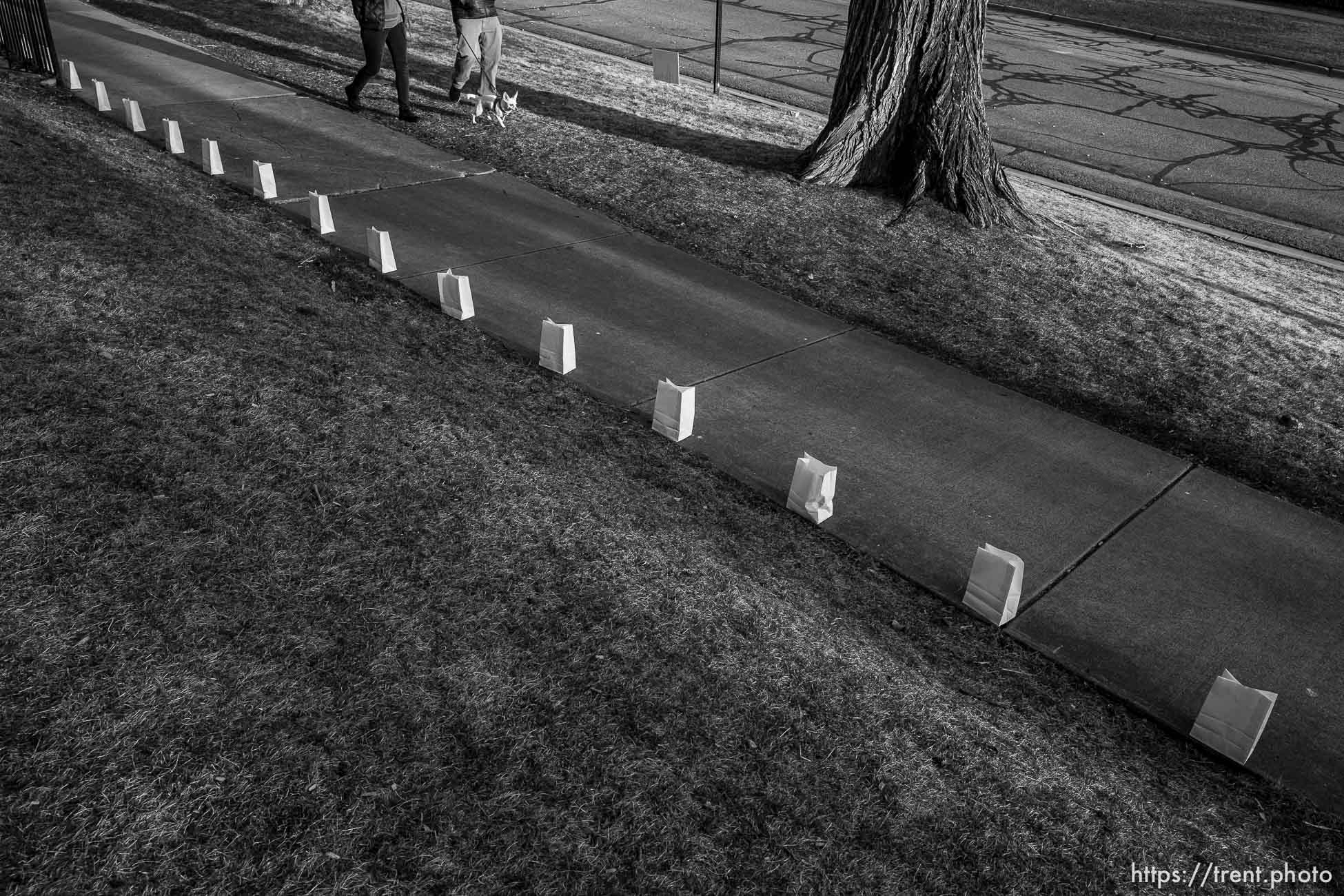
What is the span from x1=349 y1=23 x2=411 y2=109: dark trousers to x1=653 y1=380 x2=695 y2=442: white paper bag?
19.4 ft

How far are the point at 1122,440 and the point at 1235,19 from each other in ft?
68.4

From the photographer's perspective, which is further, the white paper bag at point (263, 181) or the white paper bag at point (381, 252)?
the white paper bag at point (263, 181)

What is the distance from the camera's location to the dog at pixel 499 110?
9.83 m

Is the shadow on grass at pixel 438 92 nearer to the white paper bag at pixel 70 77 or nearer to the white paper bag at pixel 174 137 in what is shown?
the white paper bag at pixel 70 77

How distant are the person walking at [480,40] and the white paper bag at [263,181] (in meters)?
2.84

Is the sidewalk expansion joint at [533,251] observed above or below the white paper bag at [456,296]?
below

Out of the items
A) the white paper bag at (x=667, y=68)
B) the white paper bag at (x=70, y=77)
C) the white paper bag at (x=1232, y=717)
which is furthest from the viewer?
the white paper bag at (x=667, y=68)

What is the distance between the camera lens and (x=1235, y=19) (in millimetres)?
22172

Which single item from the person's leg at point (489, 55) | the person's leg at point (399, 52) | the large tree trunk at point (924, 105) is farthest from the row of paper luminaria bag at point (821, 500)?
the large tree trunk at point (924, 105)

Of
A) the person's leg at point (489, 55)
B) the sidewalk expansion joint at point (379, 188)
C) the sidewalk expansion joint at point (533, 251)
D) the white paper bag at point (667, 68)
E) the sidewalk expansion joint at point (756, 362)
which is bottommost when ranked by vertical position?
the sidewalk expansion joint at point (756, 362)

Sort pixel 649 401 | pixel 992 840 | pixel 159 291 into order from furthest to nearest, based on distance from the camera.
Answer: pixel 159 291, pixel 649 401, pixel 992 840

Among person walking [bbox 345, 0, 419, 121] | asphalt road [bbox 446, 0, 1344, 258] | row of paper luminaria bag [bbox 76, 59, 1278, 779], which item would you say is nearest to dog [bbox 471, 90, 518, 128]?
person walking [bbox 345, 0, 419, 121]

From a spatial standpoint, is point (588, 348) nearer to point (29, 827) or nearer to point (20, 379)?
point (20, 379)

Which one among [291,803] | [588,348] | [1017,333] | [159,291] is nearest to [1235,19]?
[1017,333]
